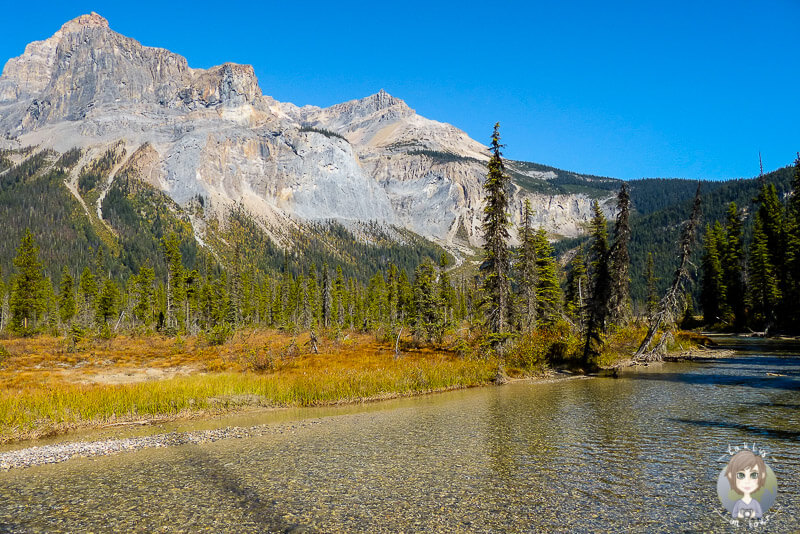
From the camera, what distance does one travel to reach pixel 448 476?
1241 cm

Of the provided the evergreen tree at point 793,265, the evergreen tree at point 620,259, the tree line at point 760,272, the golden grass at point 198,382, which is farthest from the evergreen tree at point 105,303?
the evergreen tree at point 793,265

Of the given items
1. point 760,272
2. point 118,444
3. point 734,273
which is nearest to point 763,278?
point 760,272

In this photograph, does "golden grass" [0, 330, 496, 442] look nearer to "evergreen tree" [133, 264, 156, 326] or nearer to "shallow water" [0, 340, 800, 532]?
"shallow water" [0, 340, 800, 532]

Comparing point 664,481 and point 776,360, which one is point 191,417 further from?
point 776,360

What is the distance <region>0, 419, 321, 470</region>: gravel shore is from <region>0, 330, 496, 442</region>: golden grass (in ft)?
12.2

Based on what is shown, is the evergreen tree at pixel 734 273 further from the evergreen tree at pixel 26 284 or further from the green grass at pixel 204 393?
the evergreen tree at pixel 26 284

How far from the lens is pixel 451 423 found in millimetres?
19172

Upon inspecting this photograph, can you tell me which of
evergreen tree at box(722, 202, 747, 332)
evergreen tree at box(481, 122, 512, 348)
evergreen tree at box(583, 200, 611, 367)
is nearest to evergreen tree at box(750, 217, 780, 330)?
evergreen tree at box(722, 202, 747, 332)

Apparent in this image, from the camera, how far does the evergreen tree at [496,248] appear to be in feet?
109

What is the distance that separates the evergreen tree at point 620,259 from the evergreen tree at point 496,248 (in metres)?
10.1

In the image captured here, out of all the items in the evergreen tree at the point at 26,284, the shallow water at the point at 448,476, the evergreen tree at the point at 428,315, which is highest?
the evergreen tree at the point at 26,284

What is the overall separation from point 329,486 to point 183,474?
16.0 ft

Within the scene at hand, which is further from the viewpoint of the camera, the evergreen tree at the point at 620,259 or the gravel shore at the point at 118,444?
the evergreen tree at the point at 620,259

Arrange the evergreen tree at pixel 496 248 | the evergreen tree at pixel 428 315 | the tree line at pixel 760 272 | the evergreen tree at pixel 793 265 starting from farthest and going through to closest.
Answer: the tree line at pixel 760 272 → the evergreen tree at pixel 793 265 → the evergreen tree at pixel 428 315 → the evergreen tree at pixel 496 248
